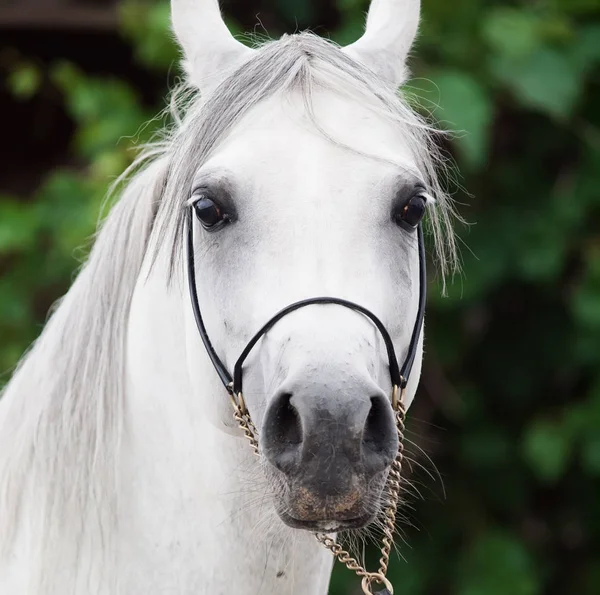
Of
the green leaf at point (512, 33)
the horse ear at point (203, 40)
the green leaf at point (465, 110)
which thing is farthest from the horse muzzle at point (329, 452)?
the green leaf at point (512, 33)

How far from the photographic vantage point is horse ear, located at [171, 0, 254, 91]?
1488mm

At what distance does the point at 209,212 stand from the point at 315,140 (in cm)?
19

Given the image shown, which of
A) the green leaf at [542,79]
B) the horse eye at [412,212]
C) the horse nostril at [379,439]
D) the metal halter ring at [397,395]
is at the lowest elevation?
the green leaf at [542,79]

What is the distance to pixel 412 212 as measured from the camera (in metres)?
1.35

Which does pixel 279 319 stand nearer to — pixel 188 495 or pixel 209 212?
pixel 209 212

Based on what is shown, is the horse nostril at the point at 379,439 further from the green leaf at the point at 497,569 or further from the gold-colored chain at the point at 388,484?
the green leaf at the point at 497,569

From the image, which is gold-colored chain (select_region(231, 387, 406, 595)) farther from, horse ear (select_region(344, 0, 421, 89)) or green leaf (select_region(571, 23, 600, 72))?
green leaf (select_region(571, 23, 600, 72))

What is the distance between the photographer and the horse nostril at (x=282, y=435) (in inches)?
44.6

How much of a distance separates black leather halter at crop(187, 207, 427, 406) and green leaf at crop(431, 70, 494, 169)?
1451 millimetres

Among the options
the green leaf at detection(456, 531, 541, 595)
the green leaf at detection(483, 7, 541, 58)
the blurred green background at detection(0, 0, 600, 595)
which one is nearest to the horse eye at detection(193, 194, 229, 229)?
the blurred green background at detection(0, 0, 600, 595)

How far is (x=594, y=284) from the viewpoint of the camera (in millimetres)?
3119

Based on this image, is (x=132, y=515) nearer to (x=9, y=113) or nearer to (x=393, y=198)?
(x=393, y=198)

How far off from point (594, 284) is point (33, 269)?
83.5 inches

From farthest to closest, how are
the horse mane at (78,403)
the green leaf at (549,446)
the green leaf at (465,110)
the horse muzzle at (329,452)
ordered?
the green leaf at (549,446), the green leaf at (465,110), the horse mane at (78,403), the horse muzzle at (329,452)
